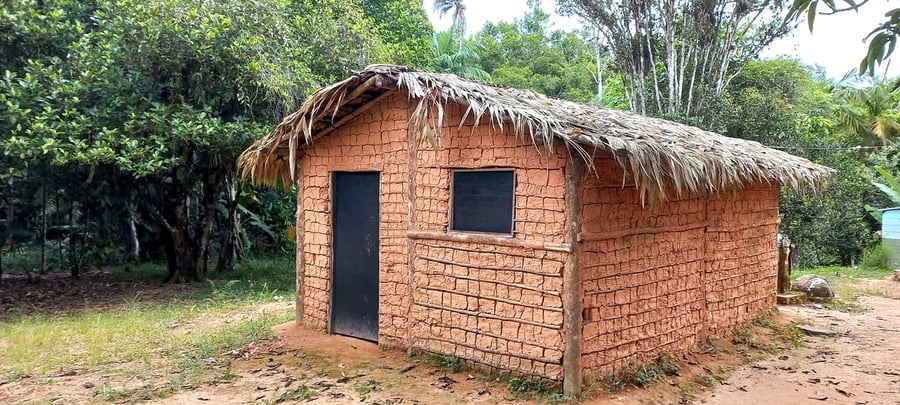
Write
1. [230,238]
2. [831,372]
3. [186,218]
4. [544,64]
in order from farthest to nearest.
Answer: [544,64], [230,238], [186,218], [831,372]

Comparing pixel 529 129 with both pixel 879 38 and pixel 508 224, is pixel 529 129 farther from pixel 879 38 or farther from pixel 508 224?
pixel 879 38

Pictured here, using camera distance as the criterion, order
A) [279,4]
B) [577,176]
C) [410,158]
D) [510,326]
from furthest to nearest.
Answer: [279,4], [410,158], [510,326], [577,176]

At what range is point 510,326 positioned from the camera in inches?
197

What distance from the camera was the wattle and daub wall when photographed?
15.8 ft

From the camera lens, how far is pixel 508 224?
16.7ft

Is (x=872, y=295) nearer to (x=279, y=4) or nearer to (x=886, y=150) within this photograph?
(x=886, y=150)

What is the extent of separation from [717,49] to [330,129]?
36.8ft

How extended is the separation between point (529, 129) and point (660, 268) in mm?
2067

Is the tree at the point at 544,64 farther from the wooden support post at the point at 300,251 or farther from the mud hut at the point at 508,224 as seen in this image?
the mud hut at the point at 508,224

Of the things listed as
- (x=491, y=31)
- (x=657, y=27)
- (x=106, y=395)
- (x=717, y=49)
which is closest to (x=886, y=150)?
(x=717, y=49)

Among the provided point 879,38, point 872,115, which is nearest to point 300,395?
point 879,38

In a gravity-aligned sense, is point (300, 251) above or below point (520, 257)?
below

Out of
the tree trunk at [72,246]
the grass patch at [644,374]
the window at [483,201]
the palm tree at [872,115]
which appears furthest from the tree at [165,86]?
the palm tree at [872,115]

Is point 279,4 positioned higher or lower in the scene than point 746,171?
higher
